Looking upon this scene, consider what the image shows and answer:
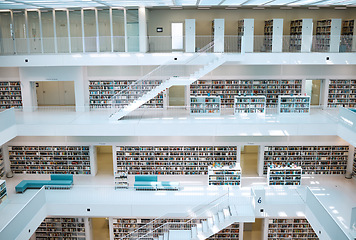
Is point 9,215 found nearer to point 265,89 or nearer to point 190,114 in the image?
point 190,114

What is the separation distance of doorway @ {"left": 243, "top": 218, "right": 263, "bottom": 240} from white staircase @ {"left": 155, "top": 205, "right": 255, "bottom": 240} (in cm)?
233

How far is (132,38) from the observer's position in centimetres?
1343

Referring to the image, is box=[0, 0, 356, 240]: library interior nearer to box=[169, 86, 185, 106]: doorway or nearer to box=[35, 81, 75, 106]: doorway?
box=[169, 86, 185, 106]: doorway

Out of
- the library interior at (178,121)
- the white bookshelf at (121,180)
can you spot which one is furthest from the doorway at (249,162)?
the white bookshelf at (121,180)

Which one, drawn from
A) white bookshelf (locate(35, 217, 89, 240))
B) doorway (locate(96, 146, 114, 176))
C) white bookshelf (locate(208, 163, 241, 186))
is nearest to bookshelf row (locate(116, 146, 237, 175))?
doorway (locate(96, 146, 114, 176))

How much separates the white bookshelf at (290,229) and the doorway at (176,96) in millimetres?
6249

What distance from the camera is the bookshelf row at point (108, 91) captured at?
14438 mm

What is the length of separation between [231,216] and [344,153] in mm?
Answer: 6117

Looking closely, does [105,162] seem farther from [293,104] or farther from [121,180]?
[293,104]

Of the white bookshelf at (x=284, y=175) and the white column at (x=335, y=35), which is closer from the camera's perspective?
the white bookshelf at (x=284, y=175)

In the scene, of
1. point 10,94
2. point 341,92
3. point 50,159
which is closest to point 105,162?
point 50,159

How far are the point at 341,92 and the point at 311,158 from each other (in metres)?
3.23

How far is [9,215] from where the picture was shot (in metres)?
10.3

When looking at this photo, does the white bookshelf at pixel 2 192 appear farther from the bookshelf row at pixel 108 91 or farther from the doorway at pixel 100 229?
the bookshelf row at pixel 108 91
